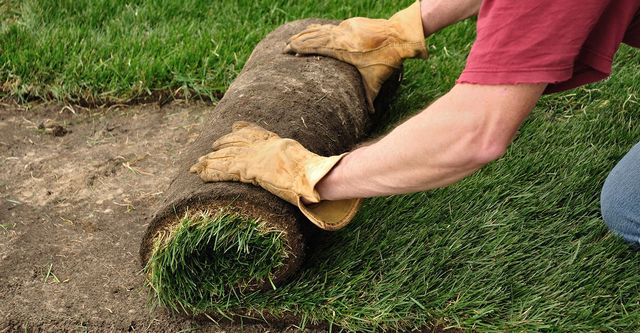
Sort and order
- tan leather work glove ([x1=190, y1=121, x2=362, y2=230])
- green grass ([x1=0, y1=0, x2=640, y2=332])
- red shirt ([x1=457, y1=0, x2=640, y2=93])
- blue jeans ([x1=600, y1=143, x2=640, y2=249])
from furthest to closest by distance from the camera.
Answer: blue jeans ([x1=600, y1=143, x2=640, y2=249])
green grass ([x1=0, y1=0, x2=640, y2=332])
tan leather work glove ([x1=190, y1=121, x2=362, y2=230])
red shirt ([x1=457, y1=0, x2=640, y2=93])

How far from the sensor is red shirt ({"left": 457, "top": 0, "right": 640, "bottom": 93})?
2.02m

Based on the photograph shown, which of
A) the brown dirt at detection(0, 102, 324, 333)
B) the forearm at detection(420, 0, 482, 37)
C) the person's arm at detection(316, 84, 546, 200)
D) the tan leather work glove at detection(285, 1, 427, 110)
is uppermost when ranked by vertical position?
the person's arm at detection(316, 84, 546, 200)

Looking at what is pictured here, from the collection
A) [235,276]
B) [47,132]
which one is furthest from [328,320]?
[47,132]

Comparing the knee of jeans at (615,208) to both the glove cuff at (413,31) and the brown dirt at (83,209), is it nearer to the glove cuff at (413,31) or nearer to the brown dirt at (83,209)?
the glove cuff at (413,31)

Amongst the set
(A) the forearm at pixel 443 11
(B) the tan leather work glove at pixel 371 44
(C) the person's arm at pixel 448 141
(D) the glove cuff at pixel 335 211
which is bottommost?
(D) the glove cuff at pixel 335 211

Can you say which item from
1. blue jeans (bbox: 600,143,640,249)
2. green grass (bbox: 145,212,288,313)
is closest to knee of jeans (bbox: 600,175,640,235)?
blue jeans (bbox: 600,143,640,249)

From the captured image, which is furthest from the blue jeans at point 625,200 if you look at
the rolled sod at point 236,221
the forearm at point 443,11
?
the rolled sod at point 236,221

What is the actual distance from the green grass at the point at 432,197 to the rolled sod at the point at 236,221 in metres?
0.10

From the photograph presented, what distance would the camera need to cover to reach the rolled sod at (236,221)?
8.82ft

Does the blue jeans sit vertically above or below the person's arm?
below

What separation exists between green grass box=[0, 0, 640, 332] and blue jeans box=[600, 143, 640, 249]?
0.22 feet

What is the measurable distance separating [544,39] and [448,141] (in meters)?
0.37

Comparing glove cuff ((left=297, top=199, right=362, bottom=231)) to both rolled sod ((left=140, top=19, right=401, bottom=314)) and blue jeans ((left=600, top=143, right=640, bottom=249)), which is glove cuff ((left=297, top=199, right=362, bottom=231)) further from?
blue jeans ((left=600, top=143, right=640, bottom=249))

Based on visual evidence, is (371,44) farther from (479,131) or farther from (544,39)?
(544,39)
